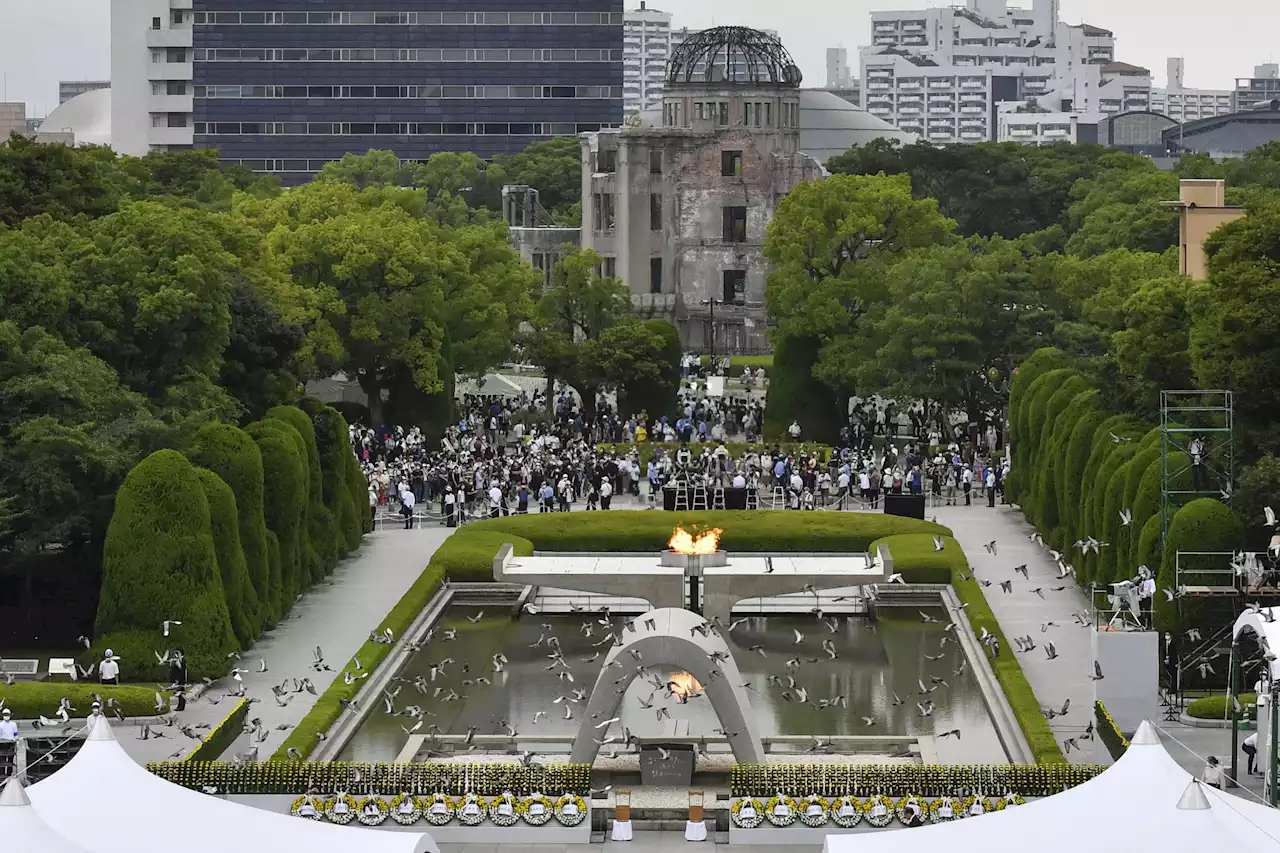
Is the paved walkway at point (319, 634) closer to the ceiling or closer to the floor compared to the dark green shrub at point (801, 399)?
closer to the floor

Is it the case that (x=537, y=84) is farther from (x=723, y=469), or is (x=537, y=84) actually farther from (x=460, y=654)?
(x=460, y=654)

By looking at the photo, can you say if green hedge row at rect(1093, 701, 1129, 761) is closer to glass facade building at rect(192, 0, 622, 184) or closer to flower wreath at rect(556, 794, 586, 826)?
flower wreath at rect(556, 794, 586, 826)

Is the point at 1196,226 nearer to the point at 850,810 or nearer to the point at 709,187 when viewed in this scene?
the point at 850,810

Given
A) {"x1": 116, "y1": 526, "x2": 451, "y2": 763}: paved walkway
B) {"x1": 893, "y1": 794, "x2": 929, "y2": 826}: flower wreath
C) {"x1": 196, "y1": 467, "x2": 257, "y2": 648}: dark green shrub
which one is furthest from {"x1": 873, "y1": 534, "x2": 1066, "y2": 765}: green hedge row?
{"x1": 196, "y1": 467, "x2": 257, "y2": 648}: dark green shrub

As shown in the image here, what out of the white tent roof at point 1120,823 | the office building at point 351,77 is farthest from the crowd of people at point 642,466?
the office building at point 351,77

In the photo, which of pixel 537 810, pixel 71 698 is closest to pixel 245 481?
pixel 71 698

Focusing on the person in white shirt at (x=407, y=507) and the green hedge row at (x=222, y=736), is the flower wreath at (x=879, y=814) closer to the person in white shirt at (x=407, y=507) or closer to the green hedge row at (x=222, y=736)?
the green hedge row at (x=222, y=736)
